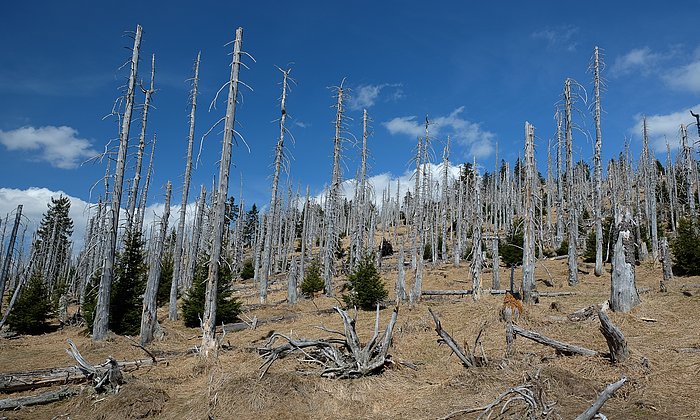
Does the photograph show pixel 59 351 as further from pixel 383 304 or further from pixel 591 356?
pixel 591 356

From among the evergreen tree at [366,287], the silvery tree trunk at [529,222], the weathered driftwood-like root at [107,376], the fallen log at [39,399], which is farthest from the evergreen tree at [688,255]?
the fallen log at [39,399]

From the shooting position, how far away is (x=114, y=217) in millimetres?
15695

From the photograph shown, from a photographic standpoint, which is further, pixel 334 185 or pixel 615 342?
pixel 334 185

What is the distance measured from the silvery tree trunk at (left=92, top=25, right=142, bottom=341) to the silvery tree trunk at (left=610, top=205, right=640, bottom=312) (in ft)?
55.8

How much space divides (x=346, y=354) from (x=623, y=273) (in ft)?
29.4

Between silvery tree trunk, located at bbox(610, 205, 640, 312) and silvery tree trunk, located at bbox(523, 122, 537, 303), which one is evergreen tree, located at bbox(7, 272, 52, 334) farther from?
silvery tree trunk, located at bbox(610, 205, 640, 312)

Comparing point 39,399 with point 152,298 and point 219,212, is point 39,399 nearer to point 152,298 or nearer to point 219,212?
point 219,212

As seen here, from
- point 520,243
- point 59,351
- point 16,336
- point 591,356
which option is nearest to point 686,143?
point 520,243

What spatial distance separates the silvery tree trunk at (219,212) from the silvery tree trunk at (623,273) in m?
11.7

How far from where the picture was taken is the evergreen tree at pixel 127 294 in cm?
1734

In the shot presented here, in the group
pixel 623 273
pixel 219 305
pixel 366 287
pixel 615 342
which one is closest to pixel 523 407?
pixel 615 342

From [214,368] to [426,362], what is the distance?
4.96m

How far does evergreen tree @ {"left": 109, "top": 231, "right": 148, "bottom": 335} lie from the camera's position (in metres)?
17.3

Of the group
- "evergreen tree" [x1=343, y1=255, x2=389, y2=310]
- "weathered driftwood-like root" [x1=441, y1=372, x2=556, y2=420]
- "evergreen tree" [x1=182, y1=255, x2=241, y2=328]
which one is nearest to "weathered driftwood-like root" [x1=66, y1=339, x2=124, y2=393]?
"weathered driftwood-like root" [x1=441, y1=372, x2=556, y2=420]
